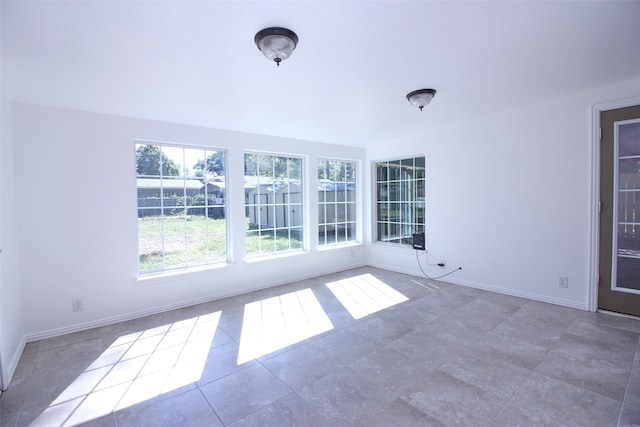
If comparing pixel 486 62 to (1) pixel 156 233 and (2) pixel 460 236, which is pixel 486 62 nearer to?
(2) pixel 460 236

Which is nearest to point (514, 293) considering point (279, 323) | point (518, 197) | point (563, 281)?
point (563, 281)

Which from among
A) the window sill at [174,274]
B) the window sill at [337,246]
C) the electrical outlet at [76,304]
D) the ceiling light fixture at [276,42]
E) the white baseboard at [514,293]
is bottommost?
the white baseboard at [514,293]

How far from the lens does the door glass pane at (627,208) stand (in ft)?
10.0

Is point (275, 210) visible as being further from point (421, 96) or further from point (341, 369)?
point (341, 369)

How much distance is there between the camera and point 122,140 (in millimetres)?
3383

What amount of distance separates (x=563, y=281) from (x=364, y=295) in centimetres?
233

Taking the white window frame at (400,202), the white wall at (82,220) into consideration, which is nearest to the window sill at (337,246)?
the white window frame at (400,202)

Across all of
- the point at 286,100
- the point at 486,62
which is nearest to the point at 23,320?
the point at 286,100

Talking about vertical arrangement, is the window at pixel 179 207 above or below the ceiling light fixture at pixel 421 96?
below

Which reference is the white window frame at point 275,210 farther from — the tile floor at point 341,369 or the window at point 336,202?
the tile floor at point 341,369

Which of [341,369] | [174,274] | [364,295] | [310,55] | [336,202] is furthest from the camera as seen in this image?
[336,202]

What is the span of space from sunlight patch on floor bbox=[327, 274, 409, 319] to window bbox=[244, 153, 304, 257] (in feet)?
3.56

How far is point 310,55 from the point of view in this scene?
7.08 ft

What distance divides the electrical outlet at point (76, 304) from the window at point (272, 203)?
1.99 meters
